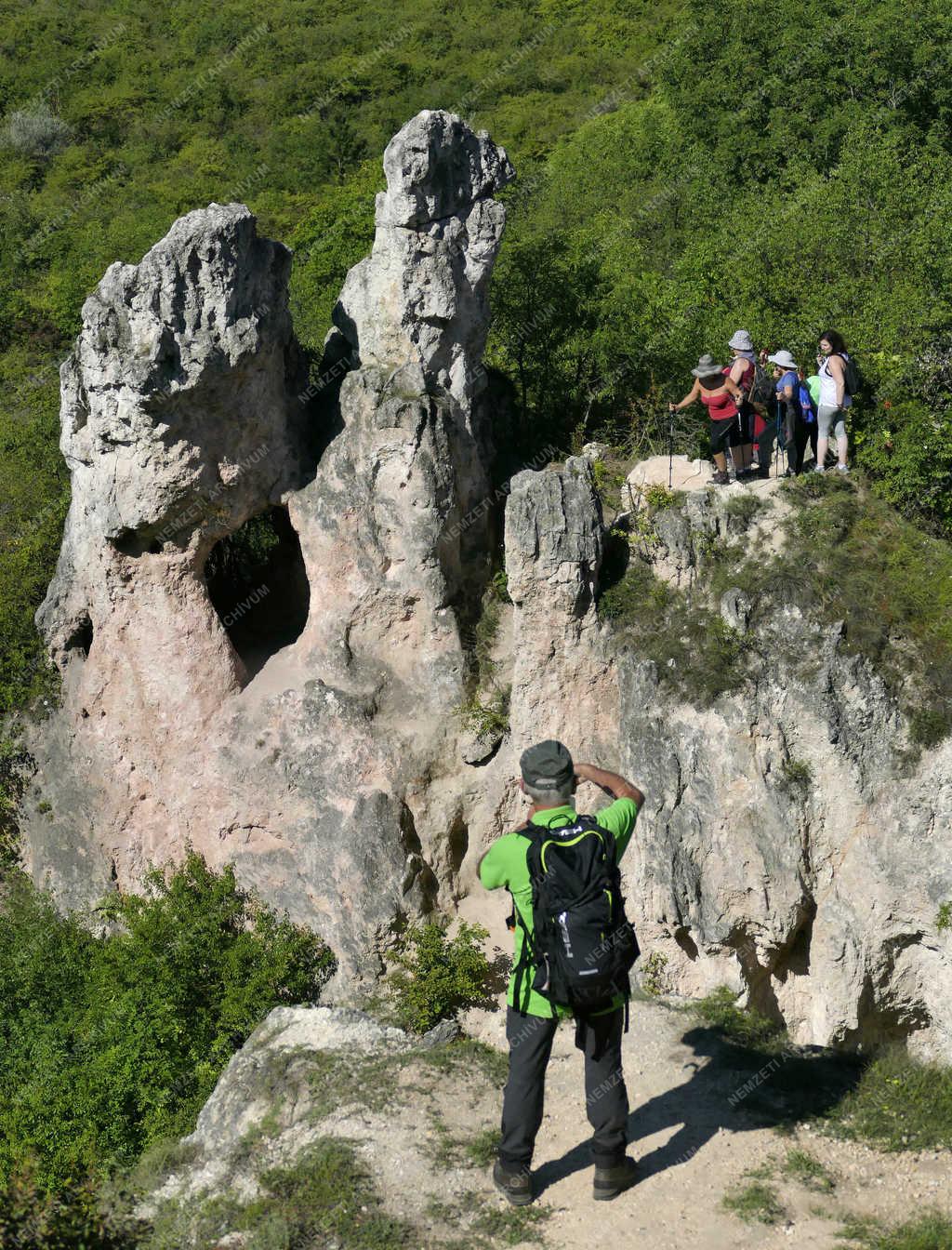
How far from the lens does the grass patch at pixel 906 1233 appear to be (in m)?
7.43

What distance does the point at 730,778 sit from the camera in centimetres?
1223

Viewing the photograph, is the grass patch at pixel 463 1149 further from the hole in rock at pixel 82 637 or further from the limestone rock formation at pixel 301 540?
the hole in rock at pixel 82 637

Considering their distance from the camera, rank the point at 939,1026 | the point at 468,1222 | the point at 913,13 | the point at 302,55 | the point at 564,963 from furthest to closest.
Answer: the point at 302,55 < the point at 913,13 < the point at 939,1026 < the point at 468,1222 < the point at 564,963

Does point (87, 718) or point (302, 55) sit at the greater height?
point (302, 55)

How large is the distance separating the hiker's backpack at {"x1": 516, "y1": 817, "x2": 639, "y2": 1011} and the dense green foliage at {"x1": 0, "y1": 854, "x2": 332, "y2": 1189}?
635 centimetres

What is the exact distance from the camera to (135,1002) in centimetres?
1302

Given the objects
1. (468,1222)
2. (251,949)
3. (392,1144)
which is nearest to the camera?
(468,1222)

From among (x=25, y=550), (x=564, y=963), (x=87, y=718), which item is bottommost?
(x=564, y=963)

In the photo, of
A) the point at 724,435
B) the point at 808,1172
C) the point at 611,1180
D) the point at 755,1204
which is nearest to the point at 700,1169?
the point at 755,1204

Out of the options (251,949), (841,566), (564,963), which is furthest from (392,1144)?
(841,566)

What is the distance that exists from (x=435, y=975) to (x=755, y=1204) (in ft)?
18.0

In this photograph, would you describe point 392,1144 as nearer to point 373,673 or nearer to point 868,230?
point 373,673

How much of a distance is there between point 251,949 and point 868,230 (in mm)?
11830

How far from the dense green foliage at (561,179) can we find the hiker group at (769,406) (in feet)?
1.92
